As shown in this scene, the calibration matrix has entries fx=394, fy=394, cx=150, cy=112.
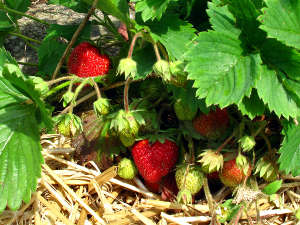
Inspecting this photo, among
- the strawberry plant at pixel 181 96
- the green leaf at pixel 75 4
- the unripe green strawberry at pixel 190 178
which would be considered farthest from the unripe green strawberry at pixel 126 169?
the green leaf at pixel 75 4

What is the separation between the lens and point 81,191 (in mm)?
1382

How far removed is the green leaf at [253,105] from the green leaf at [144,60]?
12.0 inches

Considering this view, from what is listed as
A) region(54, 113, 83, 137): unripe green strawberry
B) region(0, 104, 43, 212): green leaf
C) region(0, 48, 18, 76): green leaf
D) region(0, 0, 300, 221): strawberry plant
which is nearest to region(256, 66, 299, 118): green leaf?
region(0, 0, 300, 221): strawberry plant

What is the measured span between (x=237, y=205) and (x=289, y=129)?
0.28m

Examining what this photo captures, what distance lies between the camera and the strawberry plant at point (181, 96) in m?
1.05

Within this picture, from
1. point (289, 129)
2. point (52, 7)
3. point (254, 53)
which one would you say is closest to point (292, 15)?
point (254, 53)

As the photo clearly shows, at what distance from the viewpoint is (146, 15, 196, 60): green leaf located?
119 cm

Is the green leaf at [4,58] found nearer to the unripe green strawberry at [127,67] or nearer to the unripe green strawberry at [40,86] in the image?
the unripe green strawberry at [40,86]

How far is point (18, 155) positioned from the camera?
118cm

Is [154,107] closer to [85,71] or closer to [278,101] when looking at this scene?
[85,71]

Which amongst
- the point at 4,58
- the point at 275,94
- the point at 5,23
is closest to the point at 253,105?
the point at 275,94

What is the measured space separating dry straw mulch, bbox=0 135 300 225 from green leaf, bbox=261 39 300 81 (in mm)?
399

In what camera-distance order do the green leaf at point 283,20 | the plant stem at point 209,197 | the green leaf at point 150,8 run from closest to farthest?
the green leaf at point 283,20 < the green leaf at point 150,8 < the plant stem at point 209,197

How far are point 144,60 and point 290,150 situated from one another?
516mm
